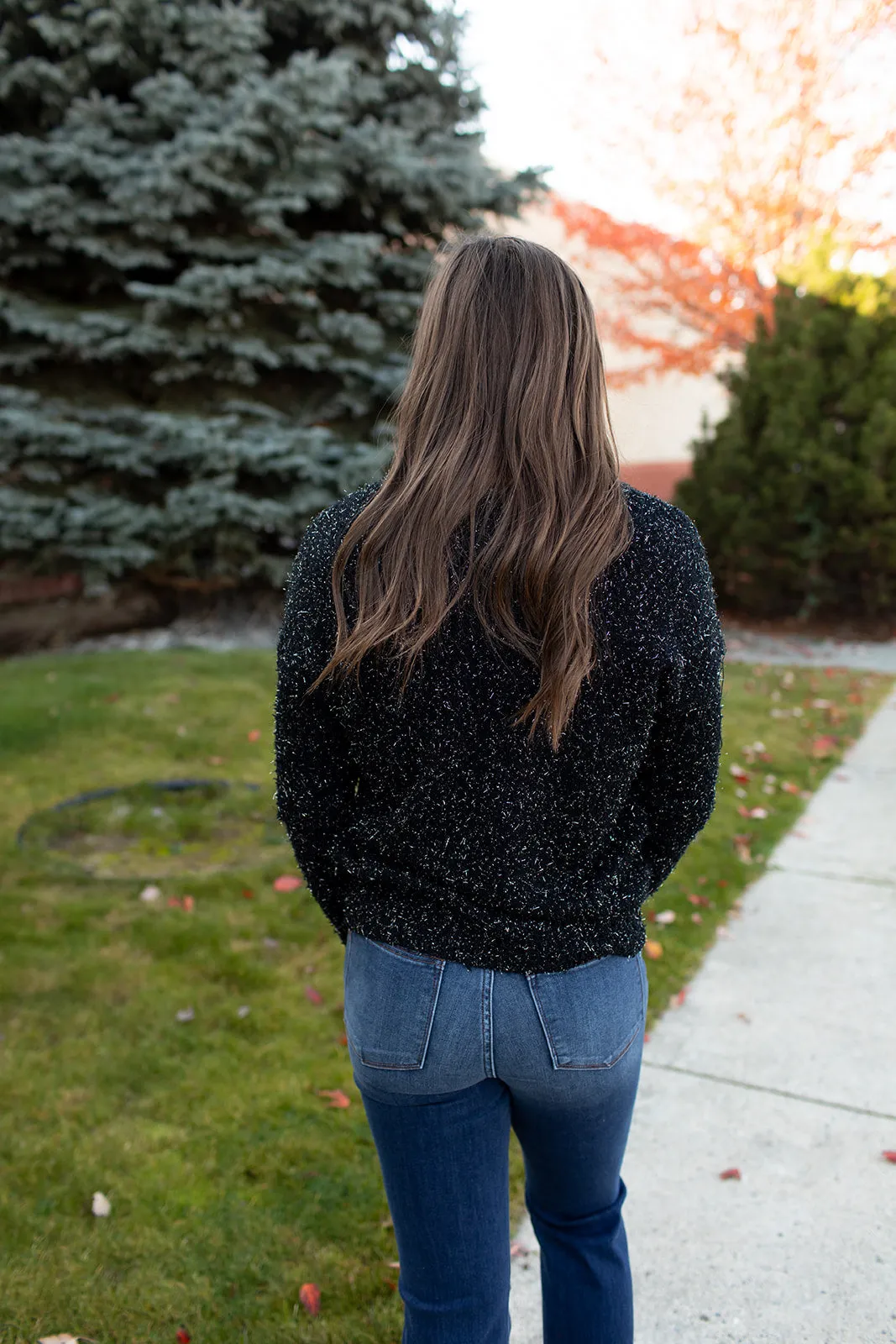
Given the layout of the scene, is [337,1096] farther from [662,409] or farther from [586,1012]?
[662,409]

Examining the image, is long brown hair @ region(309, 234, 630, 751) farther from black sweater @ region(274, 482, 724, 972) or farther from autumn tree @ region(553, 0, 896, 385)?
autumn tree @ region(553, 0, 896, 385)

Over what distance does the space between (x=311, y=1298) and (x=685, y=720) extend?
5.28ft

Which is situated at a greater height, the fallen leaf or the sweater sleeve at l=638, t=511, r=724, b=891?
the sweater sleeve at l=638, t=511, r=724, b=891

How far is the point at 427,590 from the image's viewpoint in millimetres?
1253

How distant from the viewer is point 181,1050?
124 inches

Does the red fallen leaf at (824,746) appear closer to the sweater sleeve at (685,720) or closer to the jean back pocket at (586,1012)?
the sweater sleeve at (685,720)

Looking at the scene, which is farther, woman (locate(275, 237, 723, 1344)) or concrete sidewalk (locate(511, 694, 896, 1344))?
concrete sidewalk (locate(511, 694, 896, 1344))

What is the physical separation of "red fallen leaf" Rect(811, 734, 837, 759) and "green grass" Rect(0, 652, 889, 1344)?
17cm

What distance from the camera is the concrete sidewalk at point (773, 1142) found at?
7.28 ft

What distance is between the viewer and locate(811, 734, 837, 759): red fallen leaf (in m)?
6.09

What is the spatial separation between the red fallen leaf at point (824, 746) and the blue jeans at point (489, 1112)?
495 centimetres

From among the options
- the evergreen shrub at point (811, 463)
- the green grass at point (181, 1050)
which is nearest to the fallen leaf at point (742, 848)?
A: the green grass at point (181, 1050)

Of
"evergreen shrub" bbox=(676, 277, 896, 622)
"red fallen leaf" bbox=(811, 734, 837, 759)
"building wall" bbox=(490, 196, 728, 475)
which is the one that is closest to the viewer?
"red fallen leaf" bbox=(811, 734, 837, 759)

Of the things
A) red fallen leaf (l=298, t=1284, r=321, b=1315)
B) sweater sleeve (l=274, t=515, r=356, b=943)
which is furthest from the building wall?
sweater sleeve (l=274, t=515, r=356, b=943)
